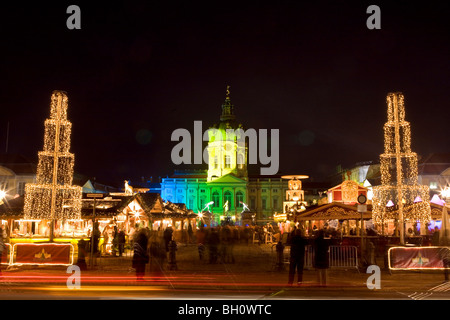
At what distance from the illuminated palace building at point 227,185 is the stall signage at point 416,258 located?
7860 centimetres

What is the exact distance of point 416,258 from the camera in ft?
45.6

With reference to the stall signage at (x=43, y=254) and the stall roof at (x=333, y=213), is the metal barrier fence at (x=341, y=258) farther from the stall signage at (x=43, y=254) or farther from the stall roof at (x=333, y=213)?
the stall signage at (x=43, y=254)

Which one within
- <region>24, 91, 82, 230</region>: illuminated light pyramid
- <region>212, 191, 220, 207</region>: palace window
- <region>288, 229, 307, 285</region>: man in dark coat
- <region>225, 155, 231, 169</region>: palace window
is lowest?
<region>288, 229, 307, 285</region>: man in dark coat

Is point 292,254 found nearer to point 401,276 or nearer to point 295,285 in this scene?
point 295,285

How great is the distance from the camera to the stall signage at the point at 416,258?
45.1 feet

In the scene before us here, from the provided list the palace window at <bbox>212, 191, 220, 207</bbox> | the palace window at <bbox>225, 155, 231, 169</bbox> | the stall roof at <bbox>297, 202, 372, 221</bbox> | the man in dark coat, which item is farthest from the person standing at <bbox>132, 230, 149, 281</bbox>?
the palace window at <bbox>225, 155, 231, 169</bbox>

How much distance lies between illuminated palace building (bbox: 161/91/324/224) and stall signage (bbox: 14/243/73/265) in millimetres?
77823

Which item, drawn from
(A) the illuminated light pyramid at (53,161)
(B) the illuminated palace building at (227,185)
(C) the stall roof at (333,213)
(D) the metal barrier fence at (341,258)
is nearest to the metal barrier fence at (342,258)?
(D) the metal barrier fence at (341,258)

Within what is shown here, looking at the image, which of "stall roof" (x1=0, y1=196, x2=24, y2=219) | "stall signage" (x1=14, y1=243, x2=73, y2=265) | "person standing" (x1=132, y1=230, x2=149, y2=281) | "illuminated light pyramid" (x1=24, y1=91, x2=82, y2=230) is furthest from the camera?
"stall roof" (x1=0, y1=196, x2=24, y2=219)

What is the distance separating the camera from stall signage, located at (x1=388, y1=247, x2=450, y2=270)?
541 inches

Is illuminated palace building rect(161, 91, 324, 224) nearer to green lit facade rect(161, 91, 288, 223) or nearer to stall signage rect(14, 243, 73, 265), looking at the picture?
green lit facade rect(161, 91, 288, 223)

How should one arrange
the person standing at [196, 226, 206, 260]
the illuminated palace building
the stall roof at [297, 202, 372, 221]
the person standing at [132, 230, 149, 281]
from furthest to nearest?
the illuminated palace building < the stall roof at [297, 202, 372, 221] < the person standing at [196, 226, 206, 260] < the person standing at [132, 230, 149, 281]
